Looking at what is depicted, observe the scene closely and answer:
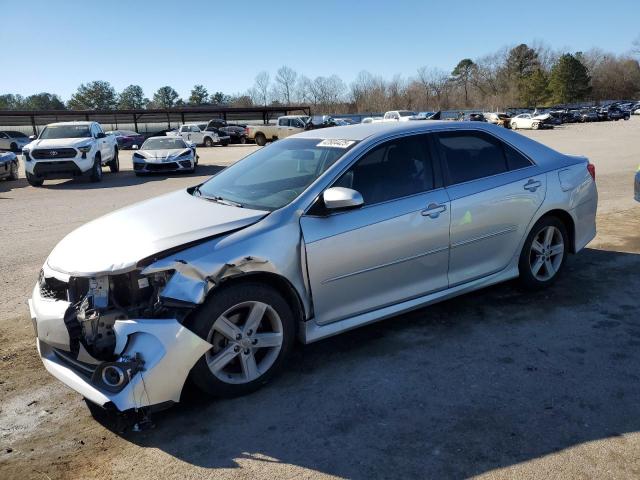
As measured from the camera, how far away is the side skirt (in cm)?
368

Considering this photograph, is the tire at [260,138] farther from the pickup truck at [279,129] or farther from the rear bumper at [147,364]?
the rear bumper at [147,364]

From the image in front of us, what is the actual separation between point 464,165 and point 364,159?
101 cm

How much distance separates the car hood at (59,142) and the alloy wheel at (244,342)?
48.2ft

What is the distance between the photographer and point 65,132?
16.9m

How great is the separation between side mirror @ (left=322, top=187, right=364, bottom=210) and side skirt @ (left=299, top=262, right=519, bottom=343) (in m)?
0.81

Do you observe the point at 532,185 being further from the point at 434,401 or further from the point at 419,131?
the point at 434,401

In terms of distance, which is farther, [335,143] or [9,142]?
[9,142]

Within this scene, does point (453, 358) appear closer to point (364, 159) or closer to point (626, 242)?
point (364, 159)

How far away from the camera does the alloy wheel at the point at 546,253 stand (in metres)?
4.98

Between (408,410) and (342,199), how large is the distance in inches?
55.4

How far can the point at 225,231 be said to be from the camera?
135 inches

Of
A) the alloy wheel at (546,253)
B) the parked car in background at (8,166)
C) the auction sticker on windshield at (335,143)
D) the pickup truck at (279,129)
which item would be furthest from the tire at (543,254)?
the pickup truck at (279,129)

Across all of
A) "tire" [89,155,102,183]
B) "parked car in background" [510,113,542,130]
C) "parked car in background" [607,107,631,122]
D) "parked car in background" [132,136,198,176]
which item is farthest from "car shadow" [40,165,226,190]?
"parked car in background" [607,107,631,122]

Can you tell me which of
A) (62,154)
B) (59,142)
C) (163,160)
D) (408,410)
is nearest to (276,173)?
(408,410)
